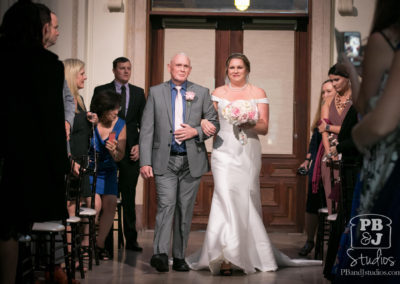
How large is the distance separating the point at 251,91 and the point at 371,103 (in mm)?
4281

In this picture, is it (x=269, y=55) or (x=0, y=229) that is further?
(x=269, y=55)

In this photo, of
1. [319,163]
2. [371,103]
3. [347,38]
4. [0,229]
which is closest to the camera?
[371,103]

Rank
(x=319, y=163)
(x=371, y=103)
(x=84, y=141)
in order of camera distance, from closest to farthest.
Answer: (x=371, y=103) → (x=84, y=141) → (x=319, y=163)

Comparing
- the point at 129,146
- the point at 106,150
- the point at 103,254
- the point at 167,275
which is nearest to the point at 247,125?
the point at 106,150

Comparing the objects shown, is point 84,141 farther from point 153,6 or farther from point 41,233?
point 153,6

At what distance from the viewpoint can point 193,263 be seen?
631 centimetres

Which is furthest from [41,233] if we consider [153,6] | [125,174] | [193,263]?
[153,6]

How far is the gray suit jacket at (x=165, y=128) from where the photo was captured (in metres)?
6.04

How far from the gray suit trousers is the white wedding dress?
0.76ft

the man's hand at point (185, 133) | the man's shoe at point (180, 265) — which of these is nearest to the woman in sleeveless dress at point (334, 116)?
the man's hand at point (185, 133)

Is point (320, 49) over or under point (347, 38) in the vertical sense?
over

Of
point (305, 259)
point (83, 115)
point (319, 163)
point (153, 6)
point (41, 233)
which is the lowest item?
point (305, 259)

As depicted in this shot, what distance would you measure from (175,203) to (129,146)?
153 cm

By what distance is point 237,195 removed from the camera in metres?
Answer: 6.21
